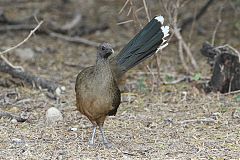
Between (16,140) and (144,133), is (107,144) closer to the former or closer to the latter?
(144,133)

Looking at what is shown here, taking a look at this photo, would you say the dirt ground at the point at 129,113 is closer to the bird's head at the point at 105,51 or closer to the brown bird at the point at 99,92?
the brown bird at the point at 99,92

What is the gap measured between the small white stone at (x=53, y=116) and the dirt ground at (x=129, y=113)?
0.20 feet

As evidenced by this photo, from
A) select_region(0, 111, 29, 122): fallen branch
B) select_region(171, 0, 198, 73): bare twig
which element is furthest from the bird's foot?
select_region(171, 0, 198, 73): bare twig

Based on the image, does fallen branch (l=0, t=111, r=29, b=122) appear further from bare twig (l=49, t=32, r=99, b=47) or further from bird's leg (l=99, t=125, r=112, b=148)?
bare twig (l=49, t=32, r=99, b=47)

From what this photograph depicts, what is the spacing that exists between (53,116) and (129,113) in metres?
0.79

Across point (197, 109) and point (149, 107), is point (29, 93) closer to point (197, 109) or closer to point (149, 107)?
point (149, 107)

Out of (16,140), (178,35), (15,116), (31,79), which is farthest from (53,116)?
(178,35)

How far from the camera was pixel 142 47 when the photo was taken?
19.1 feet

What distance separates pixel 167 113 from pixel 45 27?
3612 mm

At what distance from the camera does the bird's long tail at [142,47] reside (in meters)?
5.79

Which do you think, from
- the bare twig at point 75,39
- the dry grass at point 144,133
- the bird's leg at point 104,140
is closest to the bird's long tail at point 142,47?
the dry grass at point 144,133

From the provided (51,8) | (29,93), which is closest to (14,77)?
(29,93)

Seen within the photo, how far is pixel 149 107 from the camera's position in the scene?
6543 mm

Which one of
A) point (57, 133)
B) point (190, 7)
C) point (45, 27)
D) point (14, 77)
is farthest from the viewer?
point (190, 7)
